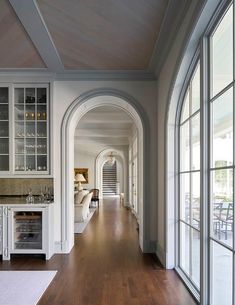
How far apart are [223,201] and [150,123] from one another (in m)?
2.71

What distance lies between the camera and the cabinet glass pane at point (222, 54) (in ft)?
7.33

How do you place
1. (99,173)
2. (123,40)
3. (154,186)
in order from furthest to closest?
(99,173) < (154,186) < (123,40)

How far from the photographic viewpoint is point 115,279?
370cm

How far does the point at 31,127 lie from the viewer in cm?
505

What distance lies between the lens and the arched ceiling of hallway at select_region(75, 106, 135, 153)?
25.8ft

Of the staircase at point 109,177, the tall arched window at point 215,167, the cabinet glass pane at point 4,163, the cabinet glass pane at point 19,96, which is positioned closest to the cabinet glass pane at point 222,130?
the tall arched window at point 215,167

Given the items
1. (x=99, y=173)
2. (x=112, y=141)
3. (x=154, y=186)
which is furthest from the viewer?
(x=99, y=173)

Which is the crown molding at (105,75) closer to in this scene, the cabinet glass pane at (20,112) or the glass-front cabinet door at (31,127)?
the glass-front cabinet door at (31,127)

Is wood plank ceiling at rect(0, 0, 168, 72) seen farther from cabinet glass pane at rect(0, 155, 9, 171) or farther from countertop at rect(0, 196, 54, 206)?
countertop at rect(0, 196, 54, 206)

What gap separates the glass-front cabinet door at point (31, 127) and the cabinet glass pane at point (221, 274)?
334cm

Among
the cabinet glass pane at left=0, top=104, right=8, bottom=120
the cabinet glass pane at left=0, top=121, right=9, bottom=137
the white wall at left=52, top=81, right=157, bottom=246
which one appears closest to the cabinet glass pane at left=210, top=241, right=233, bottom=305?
the white wall at left=52, top=81, right=157, bottom=246

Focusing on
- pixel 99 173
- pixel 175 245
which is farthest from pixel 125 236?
pixel 99 173

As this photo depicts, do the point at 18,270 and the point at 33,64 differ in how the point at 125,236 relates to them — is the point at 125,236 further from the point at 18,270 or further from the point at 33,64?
the point at 33,64

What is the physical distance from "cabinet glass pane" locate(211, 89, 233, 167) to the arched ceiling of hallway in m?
4.26
